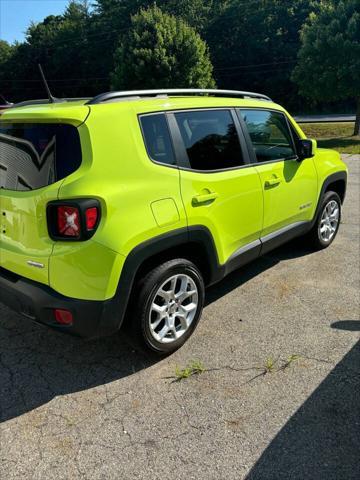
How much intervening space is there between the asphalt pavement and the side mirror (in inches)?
56.5

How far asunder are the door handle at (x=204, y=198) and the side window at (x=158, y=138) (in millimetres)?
296

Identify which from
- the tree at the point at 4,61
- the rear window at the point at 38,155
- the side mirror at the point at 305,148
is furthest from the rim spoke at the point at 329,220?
the tree at the point at 4,61

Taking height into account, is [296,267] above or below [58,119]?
below

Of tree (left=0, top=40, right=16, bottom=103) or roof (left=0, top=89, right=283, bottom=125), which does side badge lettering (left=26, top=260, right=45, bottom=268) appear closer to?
roof (left=0, top=89, right=283, bottom=125)

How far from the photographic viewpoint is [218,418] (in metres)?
2.37

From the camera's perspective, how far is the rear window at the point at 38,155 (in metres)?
2.36

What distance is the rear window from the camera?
2.36 metres

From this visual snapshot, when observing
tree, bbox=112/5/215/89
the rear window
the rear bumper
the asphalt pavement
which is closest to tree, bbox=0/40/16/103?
tree, bbox=112/5/215/89

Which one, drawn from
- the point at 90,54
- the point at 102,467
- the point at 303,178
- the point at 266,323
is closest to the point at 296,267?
the point at 303,178

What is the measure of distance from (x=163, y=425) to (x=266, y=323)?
1354mm

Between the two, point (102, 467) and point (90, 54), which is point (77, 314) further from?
point (90, 54)

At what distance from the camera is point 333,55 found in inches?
623

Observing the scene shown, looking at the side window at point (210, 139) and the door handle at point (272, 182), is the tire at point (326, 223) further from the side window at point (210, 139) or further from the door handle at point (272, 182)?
the side window at point (210, 139)

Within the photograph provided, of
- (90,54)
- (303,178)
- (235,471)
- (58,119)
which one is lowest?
(235,471)
